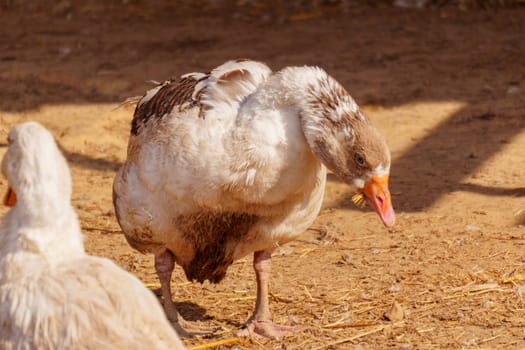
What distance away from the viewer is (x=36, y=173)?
3863 millimetres

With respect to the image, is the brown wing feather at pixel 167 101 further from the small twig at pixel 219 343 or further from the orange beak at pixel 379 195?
the small twig at pixel 219 343

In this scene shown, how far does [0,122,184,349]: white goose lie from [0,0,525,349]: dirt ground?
5.32 ft

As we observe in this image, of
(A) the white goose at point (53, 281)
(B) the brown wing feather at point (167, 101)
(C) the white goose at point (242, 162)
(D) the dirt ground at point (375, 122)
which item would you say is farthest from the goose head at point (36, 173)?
(D) the dirt ground at point (375, 122)

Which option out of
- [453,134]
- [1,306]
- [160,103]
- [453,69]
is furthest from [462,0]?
[1,306]

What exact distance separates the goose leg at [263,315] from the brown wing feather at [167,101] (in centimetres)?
97

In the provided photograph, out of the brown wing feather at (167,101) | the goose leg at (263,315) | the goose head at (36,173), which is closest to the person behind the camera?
the goose head at (36,173)

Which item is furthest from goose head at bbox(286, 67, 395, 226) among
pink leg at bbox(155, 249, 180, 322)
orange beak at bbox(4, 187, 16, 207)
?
orange beak at bbox(4, 187, 16, 207)

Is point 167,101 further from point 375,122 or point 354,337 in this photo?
point 375,122

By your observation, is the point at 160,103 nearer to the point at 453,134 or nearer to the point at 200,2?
the point at 453,134

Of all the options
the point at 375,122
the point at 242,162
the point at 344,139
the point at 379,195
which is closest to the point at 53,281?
the point at 242,162

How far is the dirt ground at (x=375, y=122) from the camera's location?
5.70m

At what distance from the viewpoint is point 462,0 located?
1273 cm

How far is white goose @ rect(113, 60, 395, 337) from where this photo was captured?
487cm

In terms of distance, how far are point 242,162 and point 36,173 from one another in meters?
1.25
